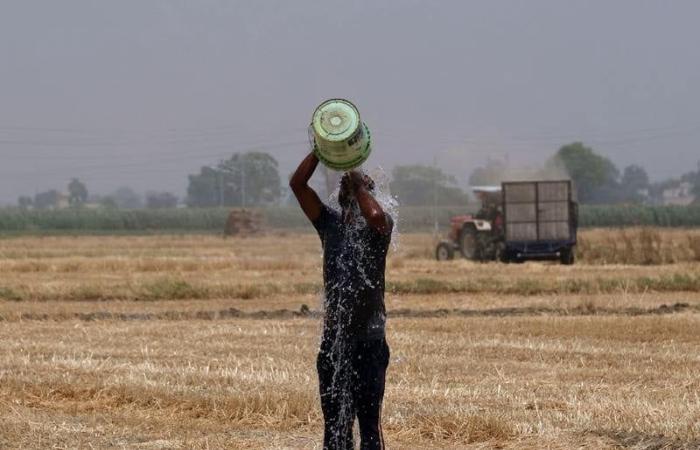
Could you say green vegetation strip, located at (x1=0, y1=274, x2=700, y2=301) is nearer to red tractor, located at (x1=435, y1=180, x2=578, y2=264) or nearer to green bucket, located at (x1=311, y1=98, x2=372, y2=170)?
red tractor, located at (x1=435, y1=180, x2=578, y2=264)

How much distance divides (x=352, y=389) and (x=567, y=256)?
34.6m

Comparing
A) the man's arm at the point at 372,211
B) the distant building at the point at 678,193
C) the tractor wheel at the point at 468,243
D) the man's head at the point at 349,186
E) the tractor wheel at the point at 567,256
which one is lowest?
the tractor wheel at the point at 567,256

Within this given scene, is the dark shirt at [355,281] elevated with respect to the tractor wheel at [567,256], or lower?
elevated

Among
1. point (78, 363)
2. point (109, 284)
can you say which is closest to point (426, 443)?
point (78, 363)

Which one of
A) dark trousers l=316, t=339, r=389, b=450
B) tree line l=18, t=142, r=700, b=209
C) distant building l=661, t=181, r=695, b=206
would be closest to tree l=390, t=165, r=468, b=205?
tree line l=18, t=142, r=700, b=209

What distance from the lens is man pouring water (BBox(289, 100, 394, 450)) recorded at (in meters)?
8.03

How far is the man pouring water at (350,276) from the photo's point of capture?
26.3ft

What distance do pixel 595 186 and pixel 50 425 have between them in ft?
442

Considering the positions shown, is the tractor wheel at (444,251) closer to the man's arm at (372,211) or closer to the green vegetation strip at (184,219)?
the green vegetation strip at (184,219)

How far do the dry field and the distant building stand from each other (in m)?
147

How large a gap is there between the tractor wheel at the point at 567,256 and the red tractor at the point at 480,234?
1933 mm

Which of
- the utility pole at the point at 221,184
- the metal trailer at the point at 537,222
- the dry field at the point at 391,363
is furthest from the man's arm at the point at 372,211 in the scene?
the utility pole at the point at 221,184

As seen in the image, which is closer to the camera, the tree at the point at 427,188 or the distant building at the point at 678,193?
the tree at the point at 427,188

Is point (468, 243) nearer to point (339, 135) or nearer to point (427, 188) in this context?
point (427, 188)
